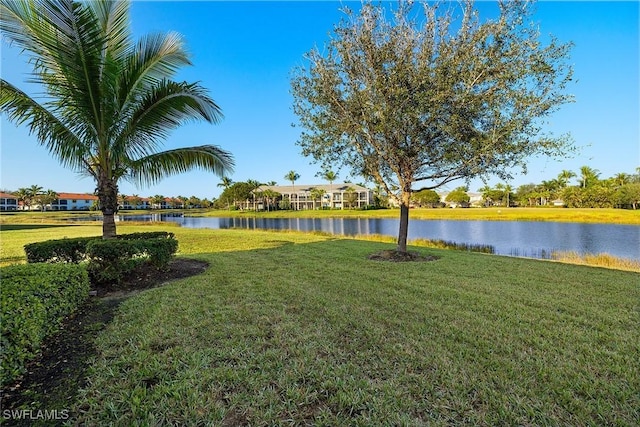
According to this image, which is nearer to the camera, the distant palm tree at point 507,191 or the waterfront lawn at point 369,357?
the waterfront lawn at point 369,357

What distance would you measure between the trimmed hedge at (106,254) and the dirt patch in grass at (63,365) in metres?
0.53

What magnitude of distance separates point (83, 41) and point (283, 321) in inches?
218

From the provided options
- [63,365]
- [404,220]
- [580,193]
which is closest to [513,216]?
[580,193]

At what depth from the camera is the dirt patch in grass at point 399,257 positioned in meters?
8.61

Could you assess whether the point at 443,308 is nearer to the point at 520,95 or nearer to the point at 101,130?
the point at 520,95

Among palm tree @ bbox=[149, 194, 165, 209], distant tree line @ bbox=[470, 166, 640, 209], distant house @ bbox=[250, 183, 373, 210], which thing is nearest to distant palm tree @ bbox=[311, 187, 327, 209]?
distant house @ bbox=[250, 183, 373, 210]

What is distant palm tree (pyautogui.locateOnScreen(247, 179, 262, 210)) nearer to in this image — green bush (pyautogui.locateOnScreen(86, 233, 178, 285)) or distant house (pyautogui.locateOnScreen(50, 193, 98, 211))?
distant house (pyautogui.locateOnScreen(50, 193, 98, 211))

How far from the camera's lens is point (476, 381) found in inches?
99.7

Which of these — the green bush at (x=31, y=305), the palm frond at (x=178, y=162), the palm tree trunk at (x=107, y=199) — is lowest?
the green bush at (x=31, y=305)

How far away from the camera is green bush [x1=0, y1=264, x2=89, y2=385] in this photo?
2365 mm

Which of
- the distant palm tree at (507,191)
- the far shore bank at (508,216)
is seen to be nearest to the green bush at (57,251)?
the far shore bank at (508,216)

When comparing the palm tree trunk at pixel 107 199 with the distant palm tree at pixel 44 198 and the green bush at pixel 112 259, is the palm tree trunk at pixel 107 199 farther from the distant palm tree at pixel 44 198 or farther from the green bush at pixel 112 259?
the distant palm tree at pixel 44 198

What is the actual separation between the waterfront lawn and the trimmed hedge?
979mm

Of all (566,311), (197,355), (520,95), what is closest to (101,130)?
(197,355)
